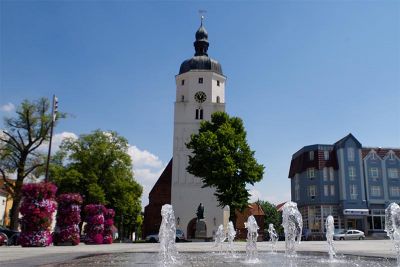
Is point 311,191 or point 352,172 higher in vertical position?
point 352,172

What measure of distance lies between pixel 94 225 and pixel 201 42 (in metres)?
32.3

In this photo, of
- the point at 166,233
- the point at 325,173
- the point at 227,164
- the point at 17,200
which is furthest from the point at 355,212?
the point at 166,233

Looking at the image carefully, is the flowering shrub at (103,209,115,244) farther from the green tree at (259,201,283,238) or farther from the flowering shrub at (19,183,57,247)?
the green tree at (259,201,283,238)

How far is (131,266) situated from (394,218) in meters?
6.75

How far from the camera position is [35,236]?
23906 mm

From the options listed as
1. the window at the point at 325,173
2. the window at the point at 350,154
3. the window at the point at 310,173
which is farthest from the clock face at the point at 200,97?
the window at the point at 350,154

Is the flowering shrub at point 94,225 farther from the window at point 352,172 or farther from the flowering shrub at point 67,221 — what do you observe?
the window at point 352,172

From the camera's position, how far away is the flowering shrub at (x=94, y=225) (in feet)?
101

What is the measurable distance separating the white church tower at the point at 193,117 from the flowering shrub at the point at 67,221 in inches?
863

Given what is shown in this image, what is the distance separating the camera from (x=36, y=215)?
24125 mm

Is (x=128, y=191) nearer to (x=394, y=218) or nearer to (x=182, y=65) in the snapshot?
(x=182, y=65)

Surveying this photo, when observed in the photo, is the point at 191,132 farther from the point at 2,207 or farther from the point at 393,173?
the point at 2,207

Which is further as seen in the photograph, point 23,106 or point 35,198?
point 23,106

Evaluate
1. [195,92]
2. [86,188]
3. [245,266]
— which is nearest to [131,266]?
[245,266]
